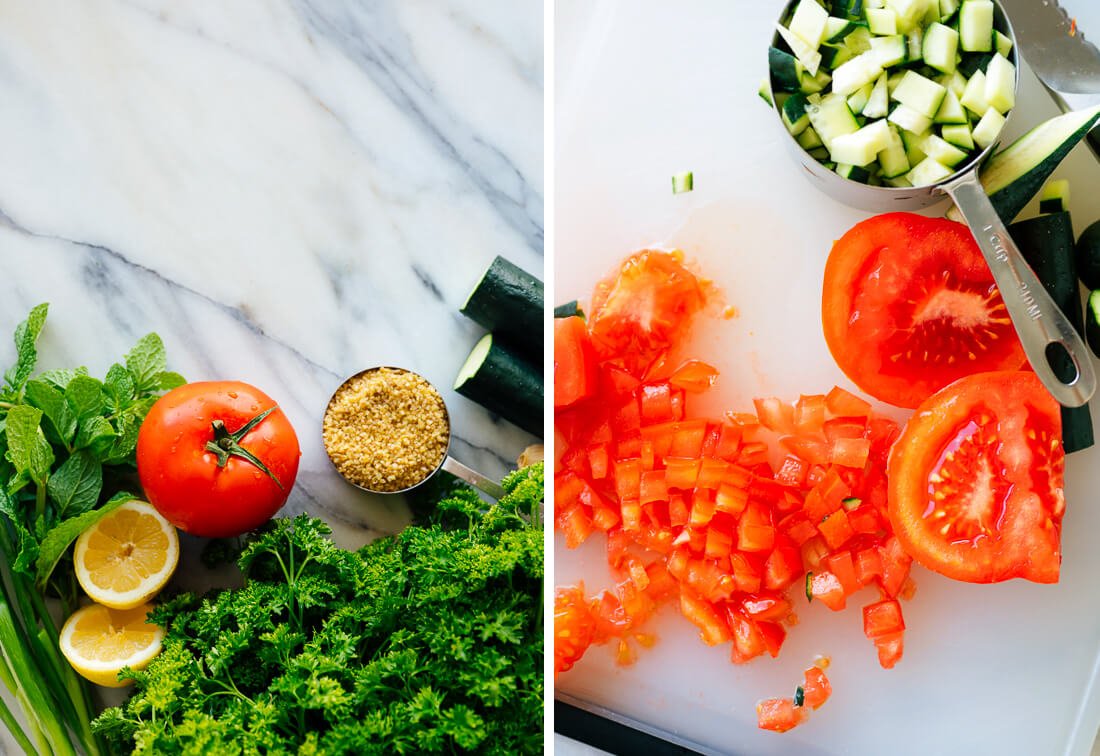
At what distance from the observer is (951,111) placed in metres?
1.69

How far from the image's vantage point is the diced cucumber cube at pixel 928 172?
1.68 metres

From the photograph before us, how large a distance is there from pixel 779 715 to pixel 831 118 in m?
1.12

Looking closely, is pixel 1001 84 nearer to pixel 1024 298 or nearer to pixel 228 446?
pixel 1024 298

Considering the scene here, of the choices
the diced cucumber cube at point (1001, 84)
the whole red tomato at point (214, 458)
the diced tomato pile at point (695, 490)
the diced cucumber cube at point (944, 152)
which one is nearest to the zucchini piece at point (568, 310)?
the diced tomato pile at point (695, 490)

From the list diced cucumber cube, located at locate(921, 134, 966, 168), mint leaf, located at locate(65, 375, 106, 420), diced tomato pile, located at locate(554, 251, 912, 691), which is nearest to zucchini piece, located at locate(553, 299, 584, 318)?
diced tomato pile, located at locate(554, 251, 912, 691)

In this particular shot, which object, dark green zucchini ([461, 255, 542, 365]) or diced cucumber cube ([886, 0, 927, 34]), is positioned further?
dark green zucchini ([461, 255, 542, 365])

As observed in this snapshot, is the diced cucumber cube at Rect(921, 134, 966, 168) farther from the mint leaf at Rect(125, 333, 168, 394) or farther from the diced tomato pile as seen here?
the mint leaf at Rect(125, 333, 168, 394)

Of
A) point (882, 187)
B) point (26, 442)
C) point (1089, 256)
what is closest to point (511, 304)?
point (882, 187)

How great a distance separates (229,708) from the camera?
1646 mm

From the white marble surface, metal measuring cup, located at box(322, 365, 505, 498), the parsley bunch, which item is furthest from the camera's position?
the white marble surface

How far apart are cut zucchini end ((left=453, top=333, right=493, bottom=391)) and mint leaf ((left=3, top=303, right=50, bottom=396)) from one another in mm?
880

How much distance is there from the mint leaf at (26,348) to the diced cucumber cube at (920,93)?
177 cm

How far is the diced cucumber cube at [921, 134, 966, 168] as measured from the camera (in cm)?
167

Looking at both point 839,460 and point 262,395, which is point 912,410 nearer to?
point 839,460
